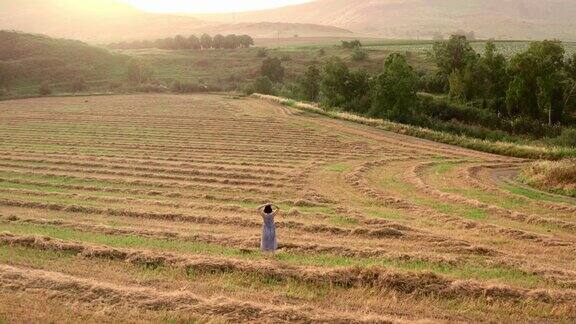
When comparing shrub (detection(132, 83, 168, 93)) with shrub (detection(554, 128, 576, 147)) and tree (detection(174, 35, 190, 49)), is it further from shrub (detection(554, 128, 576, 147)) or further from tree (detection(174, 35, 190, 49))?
tree (detection(174, 35, 190, 49))

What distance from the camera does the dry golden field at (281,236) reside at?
1081 cm

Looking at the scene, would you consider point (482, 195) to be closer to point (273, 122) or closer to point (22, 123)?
point (273, 122)

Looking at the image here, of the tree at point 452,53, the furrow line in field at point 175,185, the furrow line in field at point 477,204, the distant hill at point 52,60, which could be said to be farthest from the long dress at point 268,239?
the distant hill at point 52,60

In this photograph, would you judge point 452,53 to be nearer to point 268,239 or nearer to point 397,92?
point 397,92

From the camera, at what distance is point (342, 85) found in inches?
2554

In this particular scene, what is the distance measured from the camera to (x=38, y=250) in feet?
46.4

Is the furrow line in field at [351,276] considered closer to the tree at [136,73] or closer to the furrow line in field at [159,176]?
the furrow line in field at [159,176]

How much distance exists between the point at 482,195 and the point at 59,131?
1298 inches

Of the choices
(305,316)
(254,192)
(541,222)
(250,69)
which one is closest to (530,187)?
(541,222)

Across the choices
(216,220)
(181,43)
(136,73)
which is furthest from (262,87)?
(181,43)

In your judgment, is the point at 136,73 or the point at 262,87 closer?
the point at 262,87

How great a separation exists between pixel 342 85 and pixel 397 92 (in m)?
13.0

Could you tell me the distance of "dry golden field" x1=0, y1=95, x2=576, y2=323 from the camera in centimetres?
1081

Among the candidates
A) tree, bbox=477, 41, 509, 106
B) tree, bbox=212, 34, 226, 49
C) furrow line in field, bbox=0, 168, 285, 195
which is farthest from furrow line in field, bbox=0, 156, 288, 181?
tree, bbox=212, 34, 226, 49
